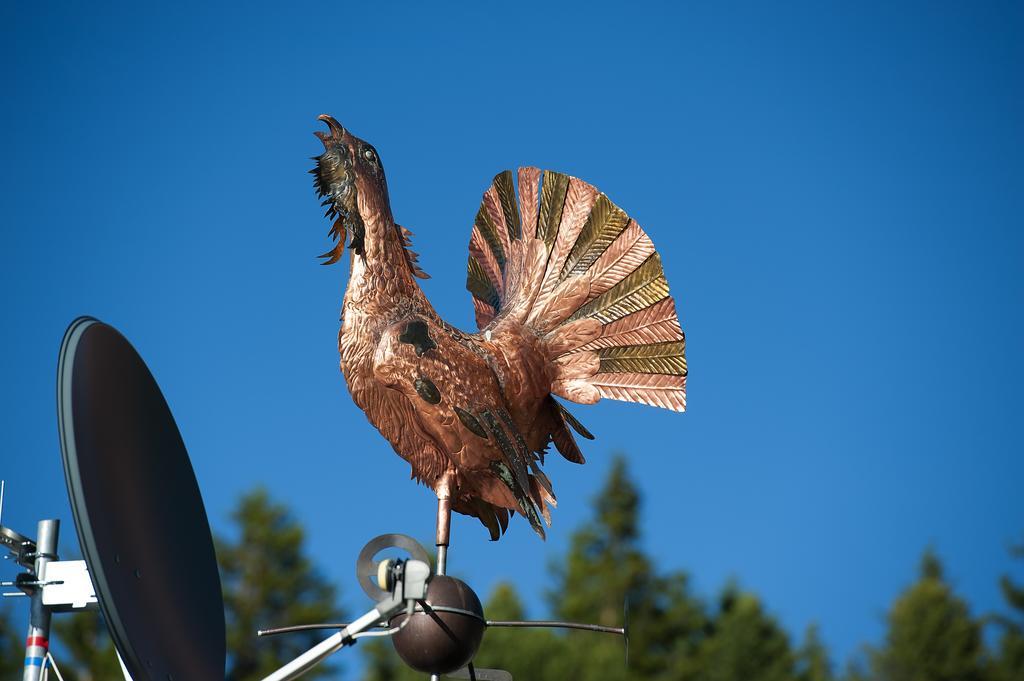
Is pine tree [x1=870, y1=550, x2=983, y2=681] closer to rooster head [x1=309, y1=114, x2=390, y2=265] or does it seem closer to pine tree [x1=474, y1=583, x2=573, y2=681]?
pine tree [x1=474, y1=583, x2=573, y2=681]

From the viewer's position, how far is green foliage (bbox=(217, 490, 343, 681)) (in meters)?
22.6

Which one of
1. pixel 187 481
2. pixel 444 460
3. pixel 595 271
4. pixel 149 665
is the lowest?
pixel 149 665

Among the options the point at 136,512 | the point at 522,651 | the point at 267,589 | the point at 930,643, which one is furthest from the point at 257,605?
the point at 136,512

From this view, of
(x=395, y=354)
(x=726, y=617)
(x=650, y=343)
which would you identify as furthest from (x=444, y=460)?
(x=726, y=617)

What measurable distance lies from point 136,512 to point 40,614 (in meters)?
0.72

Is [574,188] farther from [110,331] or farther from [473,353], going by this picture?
[110,331]

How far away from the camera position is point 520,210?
9.10m

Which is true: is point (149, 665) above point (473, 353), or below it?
below

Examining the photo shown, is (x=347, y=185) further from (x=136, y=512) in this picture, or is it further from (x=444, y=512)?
(x=136, y=512)

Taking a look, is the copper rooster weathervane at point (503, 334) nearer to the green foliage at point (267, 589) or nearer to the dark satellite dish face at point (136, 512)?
the dark satellite dish face at point (136, 512)

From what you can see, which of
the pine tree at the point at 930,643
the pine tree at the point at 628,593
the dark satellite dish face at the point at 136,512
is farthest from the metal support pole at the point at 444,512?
the pine tree at the point at 930,643

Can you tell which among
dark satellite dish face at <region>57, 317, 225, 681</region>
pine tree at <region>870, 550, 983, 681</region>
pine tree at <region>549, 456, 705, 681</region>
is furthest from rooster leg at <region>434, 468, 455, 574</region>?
pine tree at <region>870, 550, 983, 681</region>

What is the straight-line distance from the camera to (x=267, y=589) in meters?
24.1

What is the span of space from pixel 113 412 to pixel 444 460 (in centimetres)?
278
